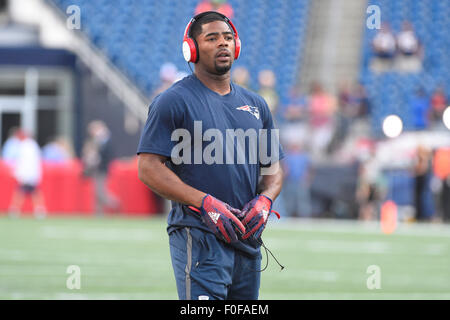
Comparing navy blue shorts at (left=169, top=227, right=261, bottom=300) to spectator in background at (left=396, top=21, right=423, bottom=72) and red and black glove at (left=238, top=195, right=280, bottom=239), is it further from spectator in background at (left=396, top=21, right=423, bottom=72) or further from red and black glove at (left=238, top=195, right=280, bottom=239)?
spectator in background at (left=396, top=21, right=423, bottom=72)

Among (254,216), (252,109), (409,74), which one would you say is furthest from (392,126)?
(254,216)

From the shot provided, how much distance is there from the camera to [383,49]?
85.3 ft

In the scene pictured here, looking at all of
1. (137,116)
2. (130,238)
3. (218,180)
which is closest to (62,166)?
(137,116)

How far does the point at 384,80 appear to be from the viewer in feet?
85.0

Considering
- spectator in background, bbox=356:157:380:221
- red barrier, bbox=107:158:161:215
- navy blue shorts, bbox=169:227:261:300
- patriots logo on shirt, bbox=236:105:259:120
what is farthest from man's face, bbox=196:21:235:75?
red barrier, bbox=107:158:161:215

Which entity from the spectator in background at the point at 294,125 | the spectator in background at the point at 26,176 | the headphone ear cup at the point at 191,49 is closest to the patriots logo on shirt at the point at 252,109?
the headphone ear cup at the point at 191,49

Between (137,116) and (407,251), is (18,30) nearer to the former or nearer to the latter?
(137,116)

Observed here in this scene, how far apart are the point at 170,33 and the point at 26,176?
8.68 metres

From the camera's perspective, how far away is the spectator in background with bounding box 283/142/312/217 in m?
20.1

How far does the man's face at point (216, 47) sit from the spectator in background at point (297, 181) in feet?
50.1

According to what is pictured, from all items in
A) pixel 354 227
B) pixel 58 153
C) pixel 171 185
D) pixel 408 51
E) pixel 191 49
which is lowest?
pixel 354 227

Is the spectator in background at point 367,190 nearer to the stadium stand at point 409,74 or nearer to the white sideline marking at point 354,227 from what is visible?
the white sideline marking at point 354,227

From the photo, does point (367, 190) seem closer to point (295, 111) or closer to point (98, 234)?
point (295, 111)

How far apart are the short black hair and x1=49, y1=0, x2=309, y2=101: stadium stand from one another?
20.9m
